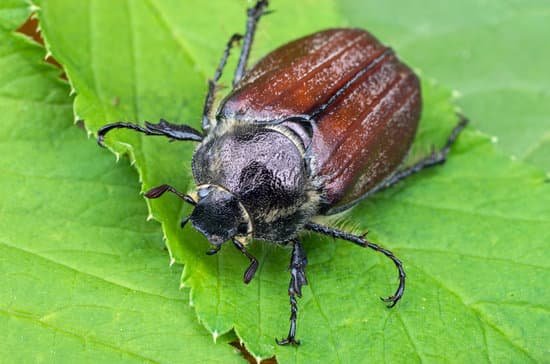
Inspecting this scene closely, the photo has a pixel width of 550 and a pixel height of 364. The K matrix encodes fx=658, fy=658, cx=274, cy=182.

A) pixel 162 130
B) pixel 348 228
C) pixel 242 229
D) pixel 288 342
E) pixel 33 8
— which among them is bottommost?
pixel 288 342

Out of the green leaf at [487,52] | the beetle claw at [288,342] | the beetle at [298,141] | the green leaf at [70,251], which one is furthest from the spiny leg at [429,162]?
the green leaf at [70,251]

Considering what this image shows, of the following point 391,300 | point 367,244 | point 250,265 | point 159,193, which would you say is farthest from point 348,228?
point 159,193

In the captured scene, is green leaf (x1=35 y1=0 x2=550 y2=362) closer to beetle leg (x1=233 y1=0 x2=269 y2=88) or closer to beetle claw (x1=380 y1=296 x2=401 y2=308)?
beetle claw (x1=380 y1=296 x2=401 y2=308)

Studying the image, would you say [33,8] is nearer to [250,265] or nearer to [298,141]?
[298,141]

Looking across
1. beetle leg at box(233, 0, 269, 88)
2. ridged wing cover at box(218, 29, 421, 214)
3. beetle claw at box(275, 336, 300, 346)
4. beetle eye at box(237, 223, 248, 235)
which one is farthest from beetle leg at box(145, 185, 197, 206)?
beetle leg at box(233, 0, 269, 88)

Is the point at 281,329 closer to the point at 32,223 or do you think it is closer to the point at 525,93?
the point at 32,223

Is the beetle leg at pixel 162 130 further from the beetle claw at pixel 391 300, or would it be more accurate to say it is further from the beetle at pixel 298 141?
the beetle claw at pixel 391 300
